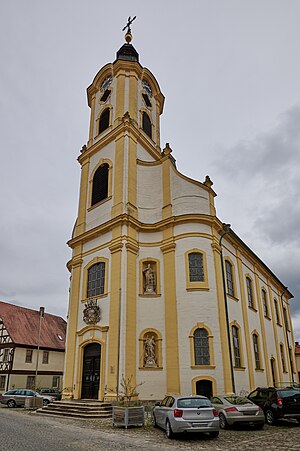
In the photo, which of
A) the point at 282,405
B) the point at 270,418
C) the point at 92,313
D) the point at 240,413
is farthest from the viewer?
the point at 92,313

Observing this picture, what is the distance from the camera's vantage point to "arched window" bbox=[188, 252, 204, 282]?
2089cm

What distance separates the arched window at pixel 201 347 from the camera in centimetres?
1912

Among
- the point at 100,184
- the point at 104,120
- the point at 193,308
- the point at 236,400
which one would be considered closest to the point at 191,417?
the point at 236,400

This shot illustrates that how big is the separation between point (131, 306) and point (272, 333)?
16.5 meters

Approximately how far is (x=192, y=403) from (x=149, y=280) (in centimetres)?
1076

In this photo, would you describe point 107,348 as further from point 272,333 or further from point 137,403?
point 272,333

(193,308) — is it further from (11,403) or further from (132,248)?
(11,403)

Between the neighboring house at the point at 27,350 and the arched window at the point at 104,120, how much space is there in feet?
65.1

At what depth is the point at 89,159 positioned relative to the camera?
28609 mm

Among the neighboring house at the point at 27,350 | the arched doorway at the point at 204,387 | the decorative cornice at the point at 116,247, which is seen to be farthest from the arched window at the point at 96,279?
the neighboring house at the point at 27,350

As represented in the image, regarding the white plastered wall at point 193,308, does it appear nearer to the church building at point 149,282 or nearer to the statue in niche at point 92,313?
the church building at point 149,282

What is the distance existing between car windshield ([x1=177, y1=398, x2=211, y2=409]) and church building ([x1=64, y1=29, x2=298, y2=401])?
745 cm

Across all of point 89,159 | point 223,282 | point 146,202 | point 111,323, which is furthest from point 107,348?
point 89,159

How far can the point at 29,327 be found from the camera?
39500 mm
